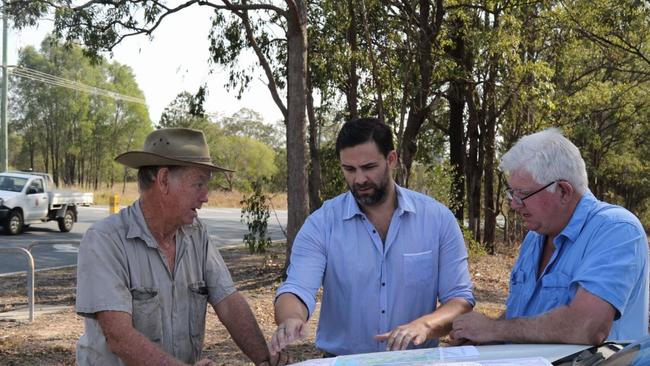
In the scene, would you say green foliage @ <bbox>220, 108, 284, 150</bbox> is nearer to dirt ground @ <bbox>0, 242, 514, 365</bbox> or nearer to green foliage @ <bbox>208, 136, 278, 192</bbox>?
green foliage @ <bbox>208, 136, 278, 192</bbox>

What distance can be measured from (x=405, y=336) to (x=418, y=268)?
0.54 meters

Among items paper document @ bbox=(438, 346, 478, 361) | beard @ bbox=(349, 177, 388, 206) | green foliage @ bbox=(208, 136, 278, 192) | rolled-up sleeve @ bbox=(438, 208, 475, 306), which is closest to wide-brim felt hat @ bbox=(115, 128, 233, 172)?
beard @ bbox=(349, 177, 388, 206)

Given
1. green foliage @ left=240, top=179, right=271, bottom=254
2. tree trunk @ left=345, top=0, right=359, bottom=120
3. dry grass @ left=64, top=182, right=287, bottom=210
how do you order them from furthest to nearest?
dry grass @ left=64, top=182, right=287, bottom=210 < green foliage @ left=240, top=179, right=271, bottom=254 < tree trunk @ left=345, top=0, right=359, bottom=120

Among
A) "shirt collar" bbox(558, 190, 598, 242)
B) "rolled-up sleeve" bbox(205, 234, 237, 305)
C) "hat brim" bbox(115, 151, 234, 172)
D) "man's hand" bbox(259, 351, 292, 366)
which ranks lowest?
"man's hand" bbox(259, 351, 292, 366)

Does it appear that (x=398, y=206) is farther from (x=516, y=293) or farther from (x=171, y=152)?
(x=171, y=152)

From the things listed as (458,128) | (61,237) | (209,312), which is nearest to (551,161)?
(209,312)

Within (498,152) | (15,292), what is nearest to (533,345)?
(15,292)

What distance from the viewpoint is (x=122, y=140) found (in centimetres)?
6419

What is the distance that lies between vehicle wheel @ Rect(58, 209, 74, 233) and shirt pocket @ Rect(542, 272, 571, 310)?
2152cm

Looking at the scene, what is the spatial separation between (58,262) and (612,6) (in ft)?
42.1

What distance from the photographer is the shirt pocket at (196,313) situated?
3508 millimetres

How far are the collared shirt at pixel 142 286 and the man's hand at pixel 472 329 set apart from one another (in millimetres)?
1185

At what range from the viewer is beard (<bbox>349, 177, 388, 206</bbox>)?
136 inches

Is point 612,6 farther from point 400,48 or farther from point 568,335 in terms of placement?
point 568,335
